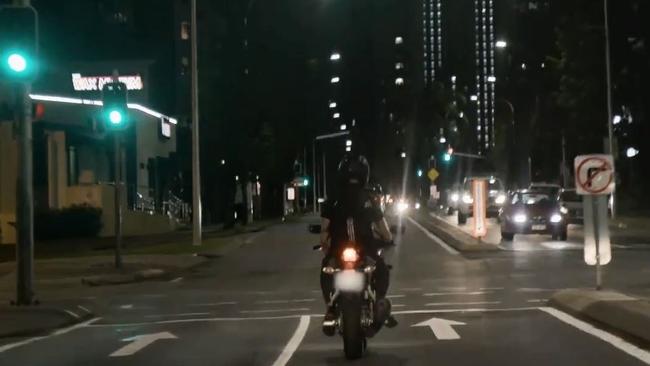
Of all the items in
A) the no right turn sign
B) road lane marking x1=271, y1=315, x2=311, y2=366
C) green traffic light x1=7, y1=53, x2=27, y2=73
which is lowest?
road lane marking x1=271, y1=315, x2=311, y2=366

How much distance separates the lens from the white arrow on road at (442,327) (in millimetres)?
13594

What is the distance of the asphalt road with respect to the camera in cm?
1217

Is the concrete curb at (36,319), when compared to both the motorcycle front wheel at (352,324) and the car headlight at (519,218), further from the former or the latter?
the car headlight at (519,218)

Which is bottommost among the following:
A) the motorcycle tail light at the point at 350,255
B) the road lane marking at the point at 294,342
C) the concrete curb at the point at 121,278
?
the road lane marking at the point at 294,342

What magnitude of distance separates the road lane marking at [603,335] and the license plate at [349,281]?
119 inches

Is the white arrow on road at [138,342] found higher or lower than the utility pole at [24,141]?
lower

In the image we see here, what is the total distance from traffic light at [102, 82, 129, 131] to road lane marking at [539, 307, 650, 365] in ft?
40.2

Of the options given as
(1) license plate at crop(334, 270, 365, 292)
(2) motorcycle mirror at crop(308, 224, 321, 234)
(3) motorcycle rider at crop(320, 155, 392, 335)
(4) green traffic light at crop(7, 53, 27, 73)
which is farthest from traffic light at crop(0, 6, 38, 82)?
(1) license plate at crop(334, 270, 365, 292)

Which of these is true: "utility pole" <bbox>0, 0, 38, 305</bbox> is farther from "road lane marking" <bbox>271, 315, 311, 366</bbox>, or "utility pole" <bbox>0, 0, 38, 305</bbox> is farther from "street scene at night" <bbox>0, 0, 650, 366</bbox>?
"road lane marking" <bbox>271, 315, 311, 366</bbox>

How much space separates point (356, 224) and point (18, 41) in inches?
304

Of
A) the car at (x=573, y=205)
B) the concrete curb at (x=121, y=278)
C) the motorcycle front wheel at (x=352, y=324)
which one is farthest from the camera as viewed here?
the car at (x=573, y=205)

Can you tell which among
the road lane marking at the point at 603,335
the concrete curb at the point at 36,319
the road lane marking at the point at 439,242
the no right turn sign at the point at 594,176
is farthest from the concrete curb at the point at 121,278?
the no right turn sign at the point at 594,176

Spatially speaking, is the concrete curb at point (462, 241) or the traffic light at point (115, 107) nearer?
the traffic light at point (115, 107)

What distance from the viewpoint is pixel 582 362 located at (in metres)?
11.3
